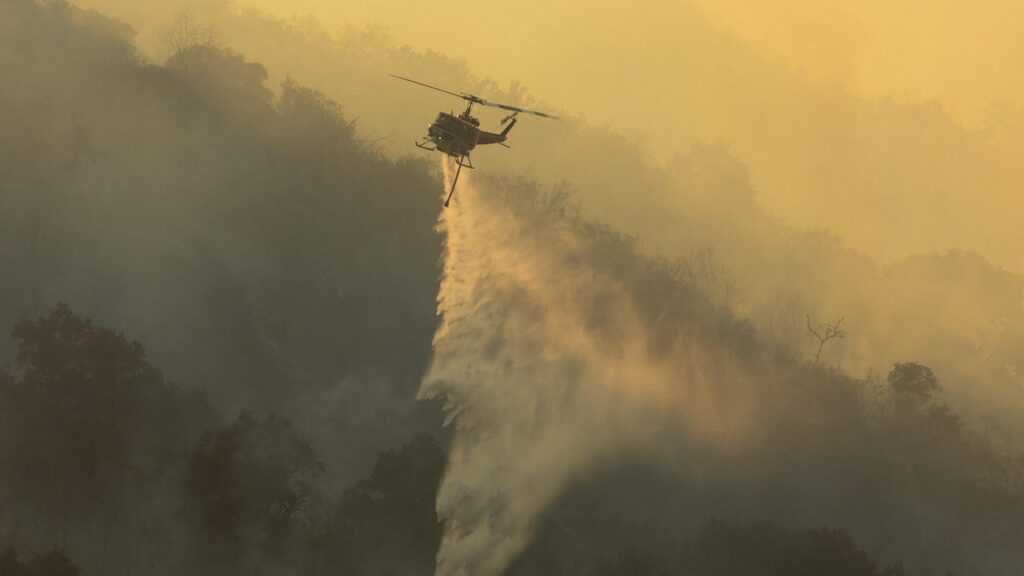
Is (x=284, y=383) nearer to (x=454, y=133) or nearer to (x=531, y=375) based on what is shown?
(x=531, y=375)

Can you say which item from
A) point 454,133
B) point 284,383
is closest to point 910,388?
point 284,383

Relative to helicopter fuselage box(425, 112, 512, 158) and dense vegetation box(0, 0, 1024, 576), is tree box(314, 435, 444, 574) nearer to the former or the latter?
dense vegetation box(0, 0, 1024, 576)

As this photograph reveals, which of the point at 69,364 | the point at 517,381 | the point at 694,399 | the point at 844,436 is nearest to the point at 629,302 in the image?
the point at 694,399

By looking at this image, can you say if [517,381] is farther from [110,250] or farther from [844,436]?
[844,436]

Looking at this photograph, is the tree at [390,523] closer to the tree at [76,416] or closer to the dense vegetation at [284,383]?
the dense vegetation at [284,383]

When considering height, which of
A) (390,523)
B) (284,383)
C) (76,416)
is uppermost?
(284,383)

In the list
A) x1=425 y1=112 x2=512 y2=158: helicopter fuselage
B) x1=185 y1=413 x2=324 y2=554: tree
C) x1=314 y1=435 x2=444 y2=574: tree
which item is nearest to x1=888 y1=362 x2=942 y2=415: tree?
x1=314 y1=435 x2=444 y2=574: tree
